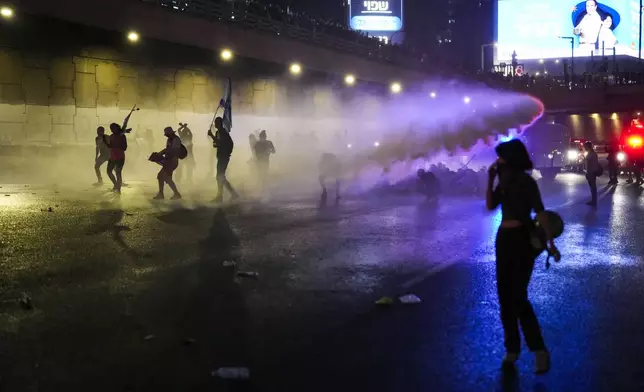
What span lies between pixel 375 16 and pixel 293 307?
60.1 m

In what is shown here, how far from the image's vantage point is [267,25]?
94.5 feet

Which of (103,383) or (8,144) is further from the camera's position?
(8,144)

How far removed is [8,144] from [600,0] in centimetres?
6322

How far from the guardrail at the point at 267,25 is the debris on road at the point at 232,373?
69.2 ft

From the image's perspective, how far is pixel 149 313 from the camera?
6.03m

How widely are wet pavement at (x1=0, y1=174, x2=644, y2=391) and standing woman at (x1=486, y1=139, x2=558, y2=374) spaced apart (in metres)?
0.22

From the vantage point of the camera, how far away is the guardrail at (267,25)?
2506 cm

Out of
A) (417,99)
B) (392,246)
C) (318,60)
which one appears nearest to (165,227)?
(392,246)

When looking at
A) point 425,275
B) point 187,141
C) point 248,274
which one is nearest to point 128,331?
point 248,274

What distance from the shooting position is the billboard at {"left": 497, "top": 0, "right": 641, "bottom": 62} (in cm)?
6900

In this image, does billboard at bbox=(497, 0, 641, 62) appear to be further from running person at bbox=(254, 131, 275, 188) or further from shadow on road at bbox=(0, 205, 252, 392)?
shadow on road at bbox=(0, 205, 252, 392)

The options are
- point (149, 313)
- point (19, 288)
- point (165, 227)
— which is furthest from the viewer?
point (165, 227)

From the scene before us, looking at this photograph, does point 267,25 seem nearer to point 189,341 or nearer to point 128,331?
point 128,331

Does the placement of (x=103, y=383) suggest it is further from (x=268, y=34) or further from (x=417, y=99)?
(x=417, y=99)
